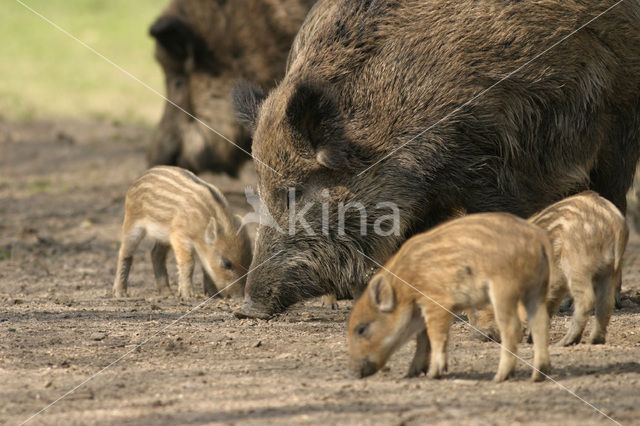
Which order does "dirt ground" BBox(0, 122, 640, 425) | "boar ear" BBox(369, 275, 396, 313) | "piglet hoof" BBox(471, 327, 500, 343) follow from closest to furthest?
1. "dirt ground" BBox(0, 122, 640, 425)
2. "boar ear" BBox(369, 275, 396, 313)
3. "piglet hoof" BBox(471, 327, 500, 343)

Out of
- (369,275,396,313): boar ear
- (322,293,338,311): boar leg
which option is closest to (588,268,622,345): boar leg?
(369,275,396,313): boar ear

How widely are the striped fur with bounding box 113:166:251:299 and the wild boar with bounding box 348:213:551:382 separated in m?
2.48

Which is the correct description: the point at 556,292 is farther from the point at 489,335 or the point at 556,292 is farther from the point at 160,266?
the point at 160,266

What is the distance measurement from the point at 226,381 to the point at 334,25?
2.53 meters

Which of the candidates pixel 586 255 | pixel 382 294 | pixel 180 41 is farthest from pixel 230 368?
pixel 180 41

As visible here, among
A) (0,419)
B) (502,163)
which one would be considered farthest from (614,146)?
(0,419)

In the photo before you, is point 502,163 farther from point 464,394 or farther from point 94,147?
point 94,147

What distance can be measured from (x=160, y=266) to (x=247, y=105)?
66.1 inches

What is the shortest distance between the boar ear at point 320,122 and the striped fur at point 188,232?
1589 mm

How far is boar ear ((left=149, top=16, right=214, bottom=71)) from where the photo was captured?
9625mm

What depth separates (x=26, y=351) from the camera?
5.02 meters

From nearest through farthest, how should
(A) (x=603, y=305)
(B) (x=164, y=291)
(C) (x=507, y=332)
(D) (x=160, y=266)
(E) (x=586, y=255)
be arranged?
(C) (x=507, y=332), (E) (x=586, y=255), (A) (x=603, y=305), (B) (x=164, y=291), (D) (x=160, y=266)

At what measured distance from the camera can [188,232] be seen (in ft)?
23.1

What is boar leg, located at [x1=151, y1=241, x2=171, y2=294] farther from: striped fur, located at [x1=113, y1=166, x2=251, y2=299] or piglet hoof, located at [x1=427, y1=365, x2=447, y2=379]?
piglet hoof, located at [x1=427, y1=365, x2=447, y2=379]
